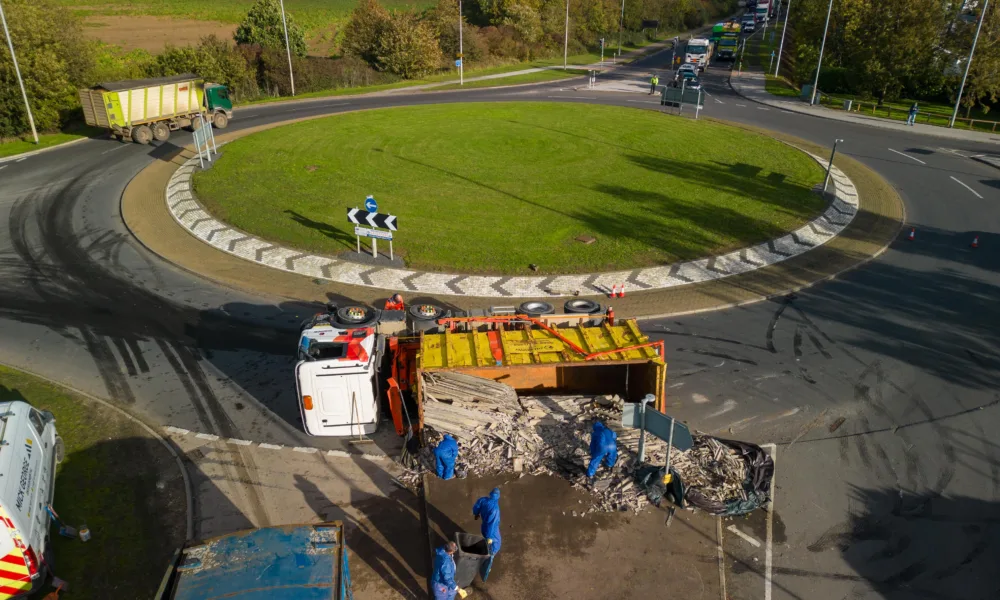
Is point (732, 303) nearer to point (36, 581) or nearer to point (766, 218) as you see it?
point (766, 218)

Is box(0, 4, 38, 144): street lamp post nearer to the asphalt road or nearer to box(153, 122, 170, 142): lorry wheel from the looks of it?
box(153, 122, 170, 142): lorry wheel

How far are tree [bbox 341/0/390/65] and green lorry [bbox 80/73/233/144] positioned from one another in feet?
83.6

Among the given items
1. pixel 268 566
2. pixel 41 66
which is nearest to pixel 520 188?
pixel 268 566

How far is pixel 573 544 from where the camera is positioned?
10172mm

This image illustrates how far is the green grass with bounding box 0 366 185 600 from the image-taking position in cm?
955

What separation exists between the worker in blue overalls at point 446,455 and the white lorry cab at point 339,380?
77.4 inches

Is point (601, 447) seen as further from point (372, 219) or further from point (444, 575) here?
point (372, 219)

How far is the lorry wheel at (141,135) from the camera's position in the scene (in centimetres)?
3488

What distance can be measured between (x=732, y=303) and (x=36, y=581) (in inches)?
658

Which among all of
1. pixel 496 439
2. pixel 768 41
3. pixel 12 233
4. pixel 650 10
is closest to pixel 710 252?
pixel 496 439

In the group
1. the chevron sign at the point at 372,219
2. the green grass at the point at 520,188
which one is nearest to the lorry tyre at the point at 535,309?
the green grass at the point at 520,188

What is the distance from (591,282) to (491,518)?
36.3ft

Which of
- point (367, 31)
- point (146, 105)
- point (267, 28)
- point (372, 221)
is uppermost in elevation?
point (267, 28)

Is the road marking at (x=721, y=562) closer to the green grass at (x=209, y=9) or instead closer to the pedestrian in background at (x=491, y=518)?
the pedestrian in background at (x=491, y=518)
